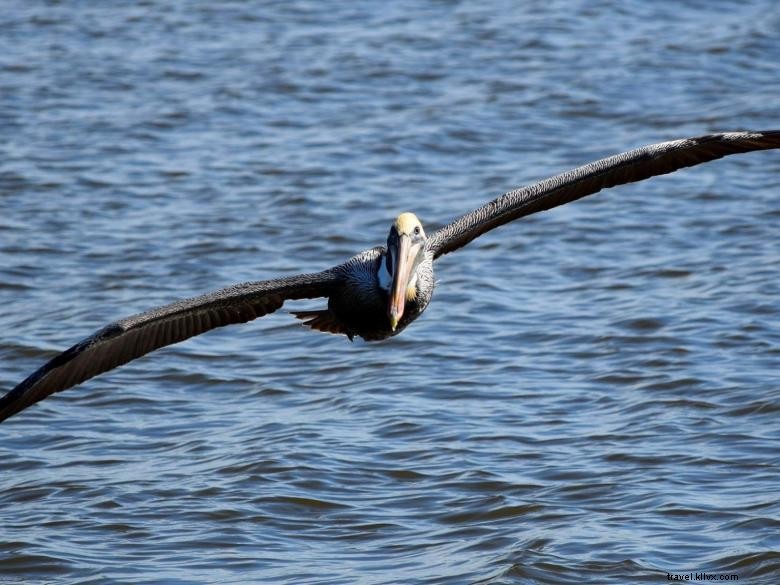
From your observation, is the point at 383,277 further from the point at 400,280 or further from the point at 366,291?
the point at 400,280

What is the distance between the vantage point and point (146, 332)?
7.07 metres

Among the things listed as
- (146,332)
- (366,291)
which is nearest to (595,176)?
(366,291)

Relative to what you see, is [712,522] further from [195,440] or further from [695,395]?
[195,440]

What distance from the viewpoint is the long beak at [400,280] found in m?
7.10

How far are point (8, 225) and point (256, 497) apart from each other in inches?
223

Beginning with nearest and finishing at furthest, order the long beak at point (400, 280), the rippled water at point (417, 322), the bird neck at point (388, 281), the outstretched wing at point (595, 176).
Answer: the long beak at point (400, 280), the bird neck at point (388, 281), the rippled water at point (417, 322), the outstretched wing at point (595, 176)

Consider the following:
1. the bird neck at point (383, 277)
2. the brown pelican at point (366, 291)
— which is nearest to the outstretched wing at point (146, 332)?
the brown pelican at point (366, 291)

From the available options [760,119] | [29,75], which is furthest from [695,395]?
[29,75]

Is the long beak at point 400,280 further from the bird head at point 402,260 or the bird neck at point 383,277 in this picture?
the bird neck at point 383,277

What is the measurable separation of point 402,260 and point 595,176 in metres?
1.48

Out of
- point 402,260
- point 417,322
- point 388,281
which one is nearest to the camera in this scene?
point 402,260

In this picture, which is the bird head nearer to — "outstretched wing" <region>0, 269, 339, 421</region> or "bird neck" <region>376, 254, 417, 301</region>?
"bird neck" <region>376, 254, 417, 301</region>

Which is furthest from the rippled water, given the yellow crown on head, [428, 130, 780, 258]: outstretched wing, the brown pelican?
the yellow crown on head

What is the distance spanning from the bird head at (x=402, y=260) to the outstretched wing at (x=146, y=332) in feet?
1.75
